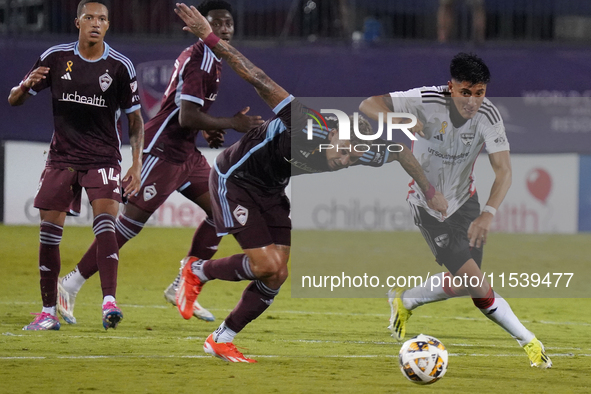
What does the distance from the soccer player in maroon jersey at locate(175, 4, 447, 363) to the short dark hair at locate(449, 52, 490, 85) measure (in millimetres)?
689

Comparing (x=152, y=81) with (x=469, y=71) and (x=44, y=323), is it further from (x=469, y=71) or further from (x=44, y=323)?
(x=469, y=71)

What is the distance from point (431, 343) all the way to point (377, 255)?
25.2 feet

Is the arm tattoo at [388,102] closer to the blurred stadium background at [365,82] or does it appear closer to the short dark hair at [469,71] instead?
the short dark hair at [469,71]

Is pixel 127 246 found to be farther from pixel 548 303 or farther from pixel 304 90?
pixel 548 303

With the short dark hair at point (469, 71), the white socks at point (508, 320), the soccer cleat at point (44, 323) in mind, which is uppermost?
the short dark hair at point (469, 71)

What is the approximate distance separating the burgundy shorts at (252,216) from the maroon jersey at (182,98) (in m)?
1.34

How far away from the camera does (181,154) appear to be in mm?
7480

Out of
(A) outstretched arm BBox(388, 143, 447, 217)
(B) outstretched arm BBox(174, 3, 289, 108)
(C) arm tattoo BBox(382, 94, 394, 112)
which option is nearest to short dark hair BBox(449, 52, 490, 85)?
(C) arm tattoo BBox(382, 94, 394, 112)

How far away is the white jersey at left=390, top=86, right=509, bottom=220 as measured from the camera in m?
6.27

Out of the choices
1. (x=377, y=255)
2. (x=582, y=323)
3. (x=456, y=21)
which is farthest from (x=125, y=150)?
(x=582, y=323)

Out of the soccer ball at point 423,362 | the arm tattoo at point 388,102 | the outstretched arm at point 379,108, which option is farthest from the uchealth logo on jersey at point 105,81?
the soccer ball at point 423,362

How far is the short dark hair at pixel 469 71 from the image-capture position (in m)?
5.98

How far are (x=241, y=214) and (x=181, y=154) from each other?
1.85m

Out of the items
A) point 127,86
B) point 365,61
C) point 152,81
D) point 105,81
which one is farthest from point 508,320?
point 152,81
